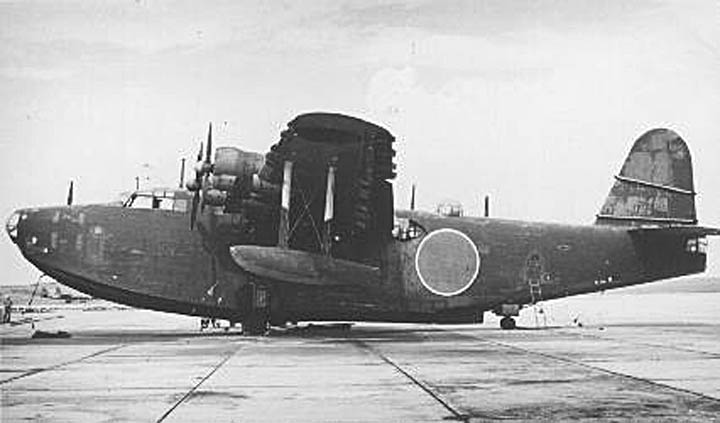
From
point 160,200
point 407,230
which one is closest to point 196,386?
point 160,200

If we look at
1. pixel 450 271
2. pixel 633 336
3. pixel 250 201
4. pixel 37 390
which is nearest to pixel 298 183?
pixel 250 201

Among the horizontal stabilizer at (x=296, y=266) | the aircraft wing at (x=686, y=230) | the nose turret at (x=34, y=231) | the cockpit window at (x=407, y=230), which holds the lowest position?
the horizontal stabilizer at (x=296, y=266)

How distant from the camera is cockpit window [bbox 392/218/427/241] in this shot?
20234 millimetres

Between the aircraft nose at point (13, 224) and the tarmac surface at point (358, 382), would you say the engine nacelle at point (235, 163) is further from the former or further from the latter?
the aircraft nose at point (13, 224)

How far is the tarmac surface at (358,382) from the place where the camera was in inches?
271

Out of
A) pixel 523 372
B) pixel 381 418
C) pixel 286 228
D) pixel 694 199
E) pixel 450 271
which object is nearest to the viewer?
pixel 381 418

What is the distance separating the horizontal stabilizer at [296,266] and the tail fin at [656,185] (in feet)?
28.2

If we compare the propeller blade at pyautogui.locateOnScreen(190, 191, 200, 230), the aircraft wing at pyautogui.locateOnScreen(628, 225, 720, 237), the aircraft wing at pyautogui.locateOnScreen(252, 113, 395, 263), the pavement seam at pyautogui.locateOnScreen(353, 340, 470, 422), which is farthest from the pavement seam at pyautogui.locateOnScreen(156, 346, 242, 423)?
the aircraft wing at pyautogui.locateOnScreen(628, 225, 720, 237)

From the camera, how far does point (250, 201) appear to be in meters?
18.3

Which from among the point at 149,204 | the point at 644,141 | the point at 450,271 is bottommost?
the point at 450,271

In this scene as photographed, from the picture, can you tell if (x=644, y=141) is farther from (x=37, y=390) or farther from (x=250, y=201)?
(x=37, y=390)

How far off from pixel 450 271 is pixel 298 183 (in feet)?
16.4

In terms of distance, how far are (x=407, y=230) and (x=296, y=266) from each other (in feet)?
12.9

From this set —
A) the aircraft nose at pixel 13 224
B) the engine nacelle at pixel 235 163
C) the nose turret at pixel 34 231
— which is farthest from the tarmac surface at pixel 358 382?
the engine nacelle at pixel 235 163
